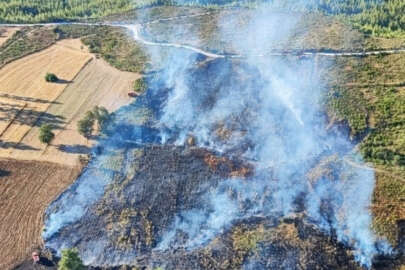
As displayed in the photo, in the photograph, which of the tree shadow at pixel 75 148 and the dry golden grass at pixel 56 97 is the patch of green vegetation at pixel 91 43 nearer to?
the dry golden grass at pixel 56 97

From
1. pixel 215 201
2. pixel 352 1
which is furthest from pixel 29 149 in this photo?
pixel 352 1

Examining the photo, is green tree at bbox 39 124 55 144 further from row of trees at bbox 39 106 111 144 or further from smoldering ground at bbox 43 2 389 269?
smoldering ground at bbox 43 2 389 269

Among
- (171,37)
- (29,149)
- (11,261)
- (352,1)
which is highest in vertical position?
(352,1)

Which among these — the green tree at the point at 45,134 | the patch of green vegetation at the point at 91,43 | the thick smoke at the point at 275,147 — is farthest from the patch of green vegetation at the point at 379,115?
the green tree at the point at 45,134

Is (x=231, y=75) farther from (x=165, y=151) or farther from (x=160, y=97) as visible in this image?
(x=165, y=151)

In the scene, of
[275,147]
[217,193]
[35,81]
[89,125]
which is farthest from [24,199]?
[275,147]

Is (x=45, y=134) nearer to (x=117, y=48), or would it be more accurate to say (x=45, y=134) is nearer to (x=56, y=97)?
(x=56, y=97)

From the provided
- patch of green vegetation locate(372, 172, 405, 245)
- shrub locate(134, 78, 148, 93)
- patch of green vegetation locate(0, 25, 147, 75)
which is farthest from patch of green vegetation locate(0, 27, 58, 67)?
patch of green vegetation locate(372, 172, 405, 245)
